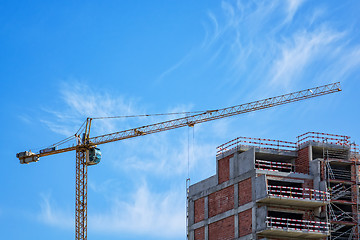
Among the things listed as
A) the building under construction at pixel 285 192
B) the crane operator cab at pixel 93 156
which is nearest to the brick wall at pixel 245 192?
the building under construction at pixel 285 192

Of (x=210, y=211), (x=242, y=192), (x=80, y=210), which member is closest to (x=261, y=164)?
(x=242, y=192)

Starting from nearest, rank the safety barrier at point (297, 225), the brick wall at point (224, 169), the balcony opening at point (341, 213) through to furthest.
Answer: the safety barrier at point (297, 225) → the balcony opening at point (341, 213) → the brick wall at point (224, 169)

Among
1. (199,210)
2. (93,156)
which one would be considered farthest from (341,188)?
(93,156)

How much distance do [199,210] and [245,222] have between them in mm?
10321

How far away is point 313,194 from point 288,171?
21.5ft

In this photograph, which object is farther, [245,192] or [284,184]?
[284,184]

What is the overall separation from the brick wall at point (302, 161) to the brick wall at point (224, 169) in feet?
24.2

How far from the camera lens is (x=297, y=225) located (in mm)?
Result: 84375

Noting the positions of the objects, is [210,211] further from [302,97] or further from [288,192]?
[302,97]

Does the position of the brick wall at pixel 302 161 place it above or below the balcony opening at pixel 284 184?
above

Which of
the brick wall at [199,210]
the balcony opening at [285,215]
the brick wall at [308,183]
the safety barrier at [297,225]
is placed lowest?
the safety barrier at [297,225]

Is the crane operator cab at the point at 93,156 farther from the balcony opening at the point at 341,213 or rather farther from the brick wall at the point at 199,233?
the balcony opening at the point at 341,213

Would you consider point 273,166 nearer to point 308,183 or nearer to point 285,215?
point 308,183

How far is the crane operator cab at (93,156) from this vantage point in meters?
136
